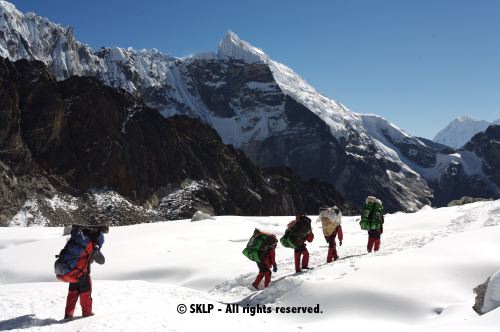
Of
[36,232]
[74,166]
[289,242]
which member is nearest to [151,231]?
[36,232]

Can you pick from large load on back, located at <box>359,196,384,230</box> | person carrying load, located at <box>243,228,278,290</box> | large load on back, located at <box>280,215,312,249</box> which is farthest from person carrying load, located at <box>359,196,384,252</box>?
person carrying load, located at <box>243,228,278,290</box>

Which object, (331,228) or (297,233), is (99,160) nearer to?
(331,228)

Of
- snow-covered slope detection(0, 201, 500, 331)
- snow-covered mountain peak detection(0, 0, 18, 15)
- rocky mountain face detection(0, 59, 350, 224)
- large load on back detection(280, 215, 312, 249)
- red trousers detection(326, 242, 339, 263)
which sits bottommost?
snow-covered slope detection(0, 201, 500, 331)

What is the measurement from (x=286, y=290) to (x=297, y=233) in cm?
205

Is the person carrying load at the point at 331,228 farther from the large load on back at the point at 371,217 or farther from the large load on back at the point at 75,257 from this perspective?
the large load on back at the point at 75,257

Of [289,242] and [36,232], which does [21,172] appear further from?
[289,242]

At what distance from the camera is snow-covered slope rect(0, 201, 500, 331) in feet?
26.6

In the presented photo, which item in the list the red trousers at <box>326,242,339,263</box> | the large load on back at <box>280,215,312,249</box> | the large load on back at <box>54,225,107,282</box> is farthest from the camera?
the red trousers at <box>326,242,339,263</box>

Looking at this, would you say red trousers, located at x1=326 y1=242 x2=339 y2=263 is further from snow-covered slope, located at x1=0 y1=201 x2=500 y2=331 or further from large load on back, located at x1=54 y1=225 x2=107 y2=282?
large load on back, located at x1=54 y1=225 x2=107 y2=282

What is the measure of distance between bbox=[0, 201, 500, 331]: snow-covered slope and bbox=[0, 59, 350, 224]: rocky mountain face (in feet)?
139

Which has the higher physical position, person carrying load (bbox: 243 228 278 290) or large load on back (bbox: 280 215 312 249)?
large load on back (bbox: 280 215 312 249)

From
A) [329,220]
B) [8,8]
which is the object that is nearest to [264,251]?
[329,220]

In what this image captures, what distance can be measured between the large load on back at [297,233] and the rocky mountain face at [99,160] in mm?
47335

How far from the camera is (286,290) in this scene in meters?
11.1
